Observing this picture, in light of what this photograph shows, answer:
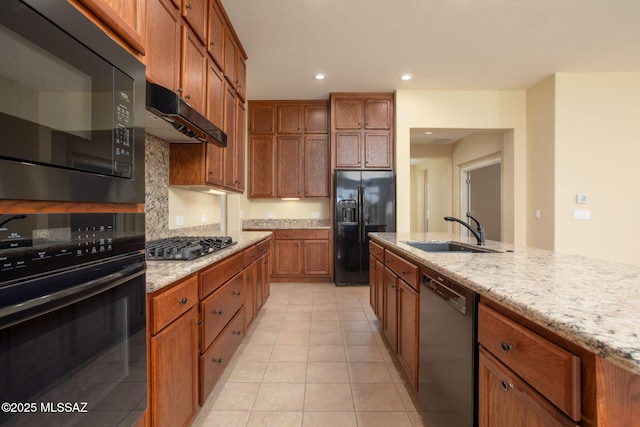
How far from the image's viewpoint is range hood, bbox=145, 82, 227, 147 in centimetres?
144

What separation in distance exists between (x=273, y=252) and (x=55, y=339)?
4063 mm

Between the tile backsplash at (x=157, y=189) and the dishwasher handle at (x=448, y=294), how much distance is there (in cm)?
190

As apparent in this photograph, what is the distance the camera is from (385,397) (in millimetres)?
1803

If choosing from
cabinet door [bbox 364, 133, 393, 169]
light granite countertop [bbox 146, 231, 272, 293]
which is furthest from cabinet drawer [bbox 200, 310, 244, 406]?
cabinet door [bbox 364, 133, 393, 169]

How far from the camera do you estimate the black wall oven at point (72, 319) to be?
0.54 metres

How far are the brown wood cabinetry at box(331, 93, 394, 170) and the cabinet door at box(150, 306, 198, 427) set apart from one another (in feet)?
11.6

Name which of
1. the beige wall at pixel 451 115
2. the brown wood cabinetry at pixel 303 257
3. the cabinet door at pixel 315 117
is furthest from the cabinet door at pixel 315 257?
the cabinet door at pixel 315 117

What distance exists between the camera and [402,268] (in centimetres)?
188

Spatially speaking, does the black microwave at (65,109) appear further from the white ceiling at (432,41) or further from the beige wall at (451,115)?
the beige wall at (451,115)

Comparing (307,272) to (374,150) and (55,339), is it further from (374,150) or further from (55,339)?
(55,339)

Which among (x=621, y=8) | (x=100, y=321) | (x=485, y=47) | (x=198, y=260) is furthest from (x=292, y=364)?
(x=621, y=8)

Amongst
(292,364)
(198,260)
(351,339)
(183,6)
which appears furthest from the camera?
(351,339)

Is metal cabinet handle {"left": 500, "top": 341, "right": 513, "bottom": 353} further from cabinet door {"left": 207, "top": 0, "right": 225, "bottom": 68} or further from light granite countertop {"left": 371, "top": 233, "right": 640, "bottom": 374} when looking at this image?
cabinet door {"left": 207, "top": 0, "right": 225, "bottom": 68}

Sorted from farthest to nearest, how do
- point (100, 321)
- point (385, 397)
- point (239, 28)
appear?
point (239, 28) → point (385, 397) → point (100, 321)
